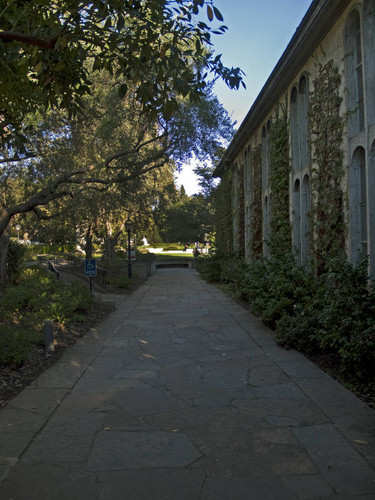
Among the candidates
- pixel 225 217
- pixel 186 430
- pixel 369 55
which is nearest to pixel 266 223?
pixel 369 55

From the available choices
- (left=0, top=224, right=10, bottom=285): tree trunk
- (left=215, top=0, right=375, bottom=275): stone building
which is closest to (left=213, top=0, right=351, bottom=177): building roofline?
(left=215, top=0, right=375, bottom=275): stone building

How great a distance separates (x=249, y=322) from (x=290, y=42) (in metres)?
5.99

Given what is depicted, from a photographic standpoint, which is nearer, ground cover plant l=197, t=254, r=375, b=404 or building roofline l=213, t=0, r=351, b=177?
ground cover plant l=197, t=254, r=375, b=404

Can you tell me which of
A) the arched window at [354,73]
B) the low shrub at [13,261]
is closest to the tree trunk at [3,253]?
the low shrub at [13,261]

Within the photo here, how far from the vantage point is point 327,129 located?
27.5 ft

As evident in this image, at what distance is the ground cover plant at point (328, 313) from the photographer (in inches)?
195

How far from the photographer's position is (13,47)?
188 inches

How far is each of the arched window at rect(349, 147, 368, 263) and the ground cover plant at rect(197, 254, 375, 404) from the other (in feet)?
2.33

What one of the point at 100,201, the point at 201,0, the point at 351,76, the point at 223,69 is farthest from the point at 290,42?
the point at 100,201

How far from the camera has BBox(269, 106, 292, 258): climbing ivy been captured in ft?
37.6

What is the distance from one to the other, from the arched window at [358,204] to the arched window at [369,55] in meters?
0.78

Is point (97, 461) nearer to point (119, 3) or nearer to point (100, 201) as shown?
point (119, 3)

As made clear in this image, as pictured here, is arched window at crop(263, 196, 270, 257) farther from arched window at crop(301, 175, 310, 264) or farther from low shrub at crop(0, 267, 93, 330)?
low shrub at crop(0, 267, 93, 330)

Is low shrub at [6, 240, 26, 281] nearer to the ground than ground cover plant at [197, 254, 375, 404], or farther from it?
farther from it
